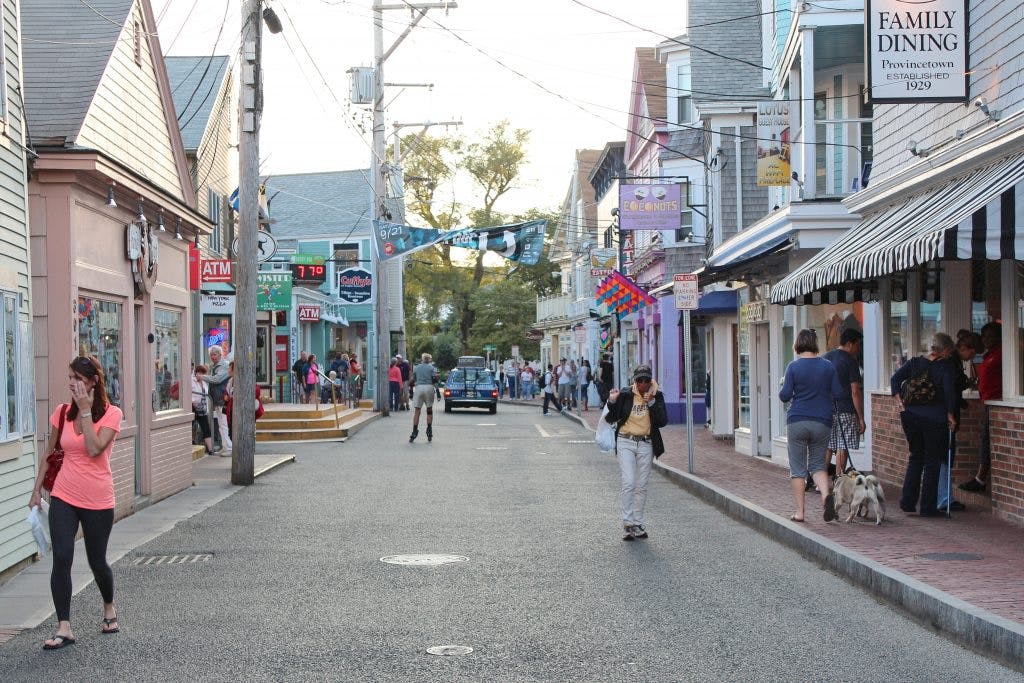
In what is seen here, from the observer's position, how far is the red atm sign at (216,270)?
22.9 meters

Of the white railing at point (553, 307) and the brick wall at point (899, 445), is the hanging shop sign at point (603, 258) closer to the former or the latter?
the white railing at point (553, 307)

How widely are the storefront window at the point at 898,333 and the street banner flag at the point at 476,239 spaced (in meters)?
19.8

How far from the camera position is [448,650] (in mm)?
7320

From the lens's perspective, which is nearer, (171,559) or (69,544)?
(69,544)

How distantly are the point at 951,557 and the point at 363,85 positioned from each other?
108 ft

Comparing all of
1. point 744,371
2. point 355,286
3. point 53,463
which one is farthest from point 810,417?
point 355,286

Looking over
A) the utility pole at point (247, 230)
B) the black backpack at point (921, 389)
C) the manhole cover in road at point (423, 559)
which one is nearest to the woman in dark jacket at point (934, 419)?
the black backpack at point (921, 389)

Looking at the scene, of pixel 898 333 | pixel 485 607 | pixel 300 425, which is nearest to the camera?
pixel 485 607

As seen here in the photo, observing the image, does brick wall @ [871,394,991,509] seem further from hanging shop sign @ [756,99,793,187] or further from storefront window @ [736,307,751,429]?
storefront window @ [736,307,751,429]

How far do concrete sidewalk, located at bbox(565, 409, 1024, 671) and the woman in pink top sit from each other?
5.30m

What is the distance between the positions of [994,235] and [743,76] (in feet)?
62.7

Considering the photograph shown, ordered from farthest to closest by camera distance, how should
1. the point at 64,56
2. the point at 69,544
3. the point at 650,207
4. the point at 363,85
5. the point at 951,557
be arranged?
the point at 363,85 < the point at 650,207 < the point at 64,56 < the point at 951,557 < the point at 69,544

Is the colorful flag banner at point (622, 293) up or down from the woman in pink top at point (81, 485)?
up

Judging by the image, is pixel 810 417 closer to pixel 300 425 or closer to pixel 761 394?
pixel 761 394
